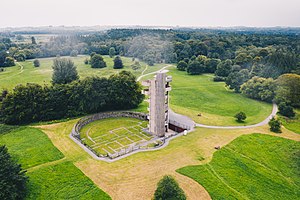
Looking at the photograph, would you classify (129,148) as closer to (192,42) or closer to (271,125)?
(271,125)

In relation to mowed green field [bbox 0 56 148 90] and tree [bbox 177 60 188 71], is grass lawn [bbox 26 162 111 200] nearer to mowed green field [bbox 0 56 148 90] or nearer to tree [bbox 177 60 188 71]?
mowed green field [bbox 0 56 148 90]

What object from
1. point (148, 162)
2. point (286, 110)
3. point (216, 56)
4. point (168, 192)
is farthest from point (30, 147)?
point (216, 56)

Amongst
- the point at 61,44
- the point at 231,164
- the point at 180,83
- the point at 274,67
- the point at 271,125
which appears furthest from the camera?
the point at 61,44

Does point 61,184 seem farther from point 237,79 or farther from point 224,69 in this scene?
point 224,69

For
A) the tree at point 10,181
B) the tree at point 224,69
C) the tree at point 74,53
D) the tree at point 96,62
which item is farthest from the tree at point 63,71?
the tree at point 224,69

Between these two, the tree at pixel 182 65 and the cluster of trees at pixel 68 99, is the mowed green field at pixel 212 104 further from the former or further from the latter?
the tree at pixel 182 65

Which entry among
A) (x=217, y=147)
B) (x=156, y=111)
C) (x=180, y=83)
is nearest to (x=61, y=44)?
(x=180, y=83)

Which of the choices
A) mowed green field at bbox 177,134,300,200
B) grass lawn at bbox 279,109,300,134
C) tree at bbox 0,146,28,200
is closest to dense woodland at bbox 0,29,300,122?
grass lawn at bbox 279,109,300,134
